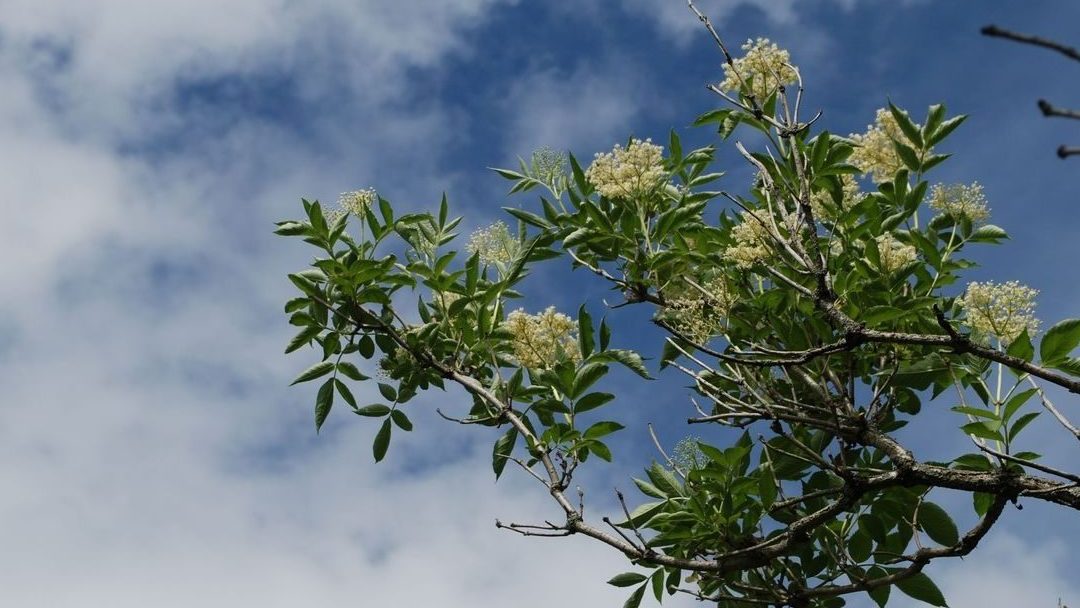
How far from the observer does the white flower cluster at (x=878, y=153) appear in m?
3.78

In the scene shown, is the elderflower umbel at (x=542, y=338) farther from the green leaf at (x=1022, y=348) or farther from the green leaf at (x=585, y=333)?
the green leaf at (x=1022, y=348)

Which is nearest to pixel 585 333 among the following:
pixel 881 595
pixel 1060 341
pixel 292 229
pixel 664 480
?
pixel 664 480

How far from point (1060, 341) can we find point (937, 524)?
0.73m

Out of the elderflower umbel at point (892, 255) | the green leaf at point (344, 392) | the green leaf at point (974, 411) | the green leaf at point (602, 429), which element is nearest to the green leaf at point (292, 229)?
the green leaf at point (344, 392)

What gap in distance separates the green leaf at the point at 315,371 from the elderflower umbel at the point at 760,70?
1784 mm

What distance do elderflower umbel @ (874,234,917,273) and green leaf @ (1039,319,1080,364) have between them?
550mm

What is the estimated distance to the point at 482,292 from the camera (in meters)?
3.75

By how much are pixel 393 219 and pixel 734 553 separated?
1.66 m

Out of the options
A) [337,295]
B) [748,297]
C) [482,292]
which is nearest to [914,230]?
[748,297]

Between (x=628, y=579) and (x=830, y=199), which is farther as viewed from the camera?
(x=830, y=199)

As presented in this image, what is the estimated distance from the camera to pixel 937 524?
3271 mm

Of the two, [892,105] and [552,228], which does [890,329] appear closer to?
[892,105]

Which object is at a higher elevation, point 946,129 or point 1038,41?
point 946,129

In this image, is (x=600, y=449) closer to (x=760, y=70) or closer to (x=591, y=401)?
(x=591, y=401)
